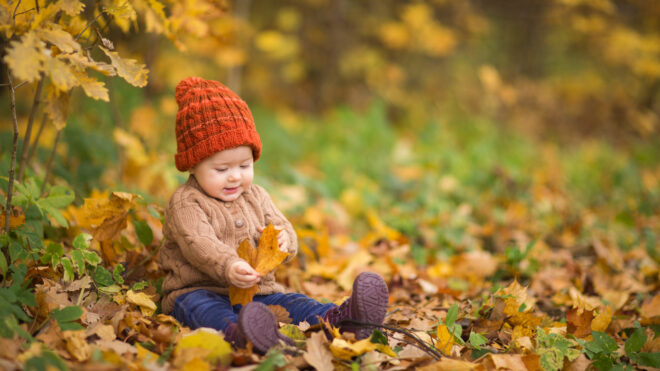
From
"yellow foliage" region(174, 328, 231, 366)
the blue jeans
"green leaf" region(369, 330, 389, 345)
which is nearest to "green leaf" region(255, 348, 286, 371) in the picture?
"yellow foliage" region(174, 328, 231, 366)

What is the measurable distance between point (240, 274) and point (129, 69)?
882 mm

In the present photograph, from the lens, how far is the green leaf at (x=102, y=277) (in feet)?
7.03

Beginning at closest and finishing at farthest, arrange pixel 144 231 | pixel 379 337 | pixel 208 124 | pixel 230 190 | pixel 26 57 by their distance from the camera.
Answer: pixel 26 57 < pixel 379 337 < pixel 208 124 < pixel 230 190 < pixel 144 231

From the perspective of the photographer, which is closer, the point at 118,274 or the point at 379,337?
the point at 379,337

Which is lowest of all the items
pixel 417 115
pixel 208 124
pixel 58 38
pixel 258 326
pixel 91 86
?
pixel 258 326

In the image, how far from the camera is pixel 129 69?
6.38 ft

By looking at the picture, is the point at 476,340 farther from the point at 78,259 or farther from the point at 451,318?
the point at 78,259

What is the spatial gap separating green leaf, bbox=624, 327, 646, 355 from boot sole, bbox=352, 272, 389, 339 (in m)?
1.08

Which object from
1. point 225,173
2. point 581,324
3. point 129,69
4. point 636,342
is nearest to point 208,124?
point 225,173

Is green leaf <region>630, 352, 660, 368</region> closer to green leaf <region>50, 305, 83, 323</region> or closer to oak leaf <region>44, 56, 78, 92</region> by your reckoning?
green leaf <region>50, 305, 83, 323</region>

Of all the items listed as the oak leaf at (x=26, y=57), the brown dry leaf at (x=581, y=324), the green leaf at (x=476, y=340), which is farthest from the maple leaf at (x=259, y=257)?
the brown dry leaf at (x=581, y=324)

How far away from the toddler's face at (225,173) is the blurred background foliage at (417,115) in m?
0.76

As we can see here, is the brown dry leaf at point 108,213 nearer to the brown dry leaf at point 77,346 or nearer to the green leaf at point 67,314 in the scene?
the green leaf at point 67,314

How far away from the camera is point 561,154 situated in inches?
291
